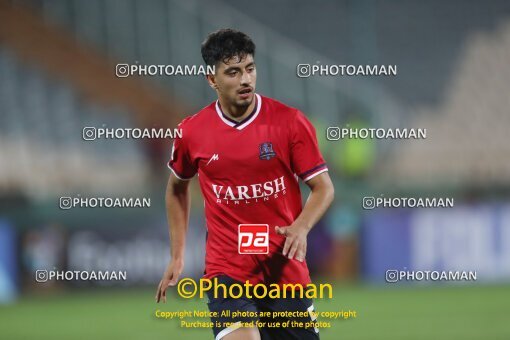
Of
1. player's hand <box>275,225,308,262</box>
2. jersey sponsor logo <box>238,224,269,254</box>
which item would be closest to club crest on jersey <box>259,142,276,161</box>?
jersey sponsor logo <box>238,224,269,254</box>

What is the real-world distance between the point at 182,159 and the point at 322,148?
28.4 feet

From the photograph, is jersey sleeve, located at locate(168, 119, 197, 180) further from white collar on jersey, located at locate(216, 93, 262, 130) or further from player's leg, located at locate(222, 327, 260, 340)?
player's leg, located at locate(222, 327, 260, 340)

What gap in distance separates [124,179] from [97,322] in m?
4.74

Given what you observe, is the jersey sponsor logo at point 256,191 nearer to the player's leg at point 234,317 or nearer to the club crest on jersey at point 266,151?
the club crest on jersey at point 266,151

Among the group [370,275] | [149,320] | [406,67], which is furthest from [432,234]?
[406,67]

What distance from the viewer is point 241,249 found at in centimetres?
495

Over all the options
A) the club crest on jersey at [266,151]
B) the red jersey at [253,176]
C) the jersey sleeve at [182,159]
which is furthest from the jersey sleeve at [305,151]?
the jersey sleeve at [182,159]

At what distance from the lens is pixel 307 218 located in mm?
4598

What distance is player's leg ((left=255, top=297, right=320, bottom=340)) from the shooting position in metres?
4.96

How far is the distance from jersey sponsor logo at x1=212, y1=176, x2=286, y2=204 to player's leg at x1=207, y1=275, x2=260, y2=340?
406 millimetres

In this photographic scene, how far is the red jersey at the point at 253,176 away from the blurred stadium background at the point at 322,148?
4054 millimetres

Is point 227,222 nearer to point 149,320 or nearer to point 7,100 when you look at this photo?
point 149,320

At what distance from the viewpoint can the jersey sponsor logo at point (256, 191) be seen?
16.2 feet

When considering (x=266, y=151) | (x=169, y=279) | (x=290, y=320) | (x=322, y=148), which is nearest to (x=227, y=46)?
(x=266, y=151)
